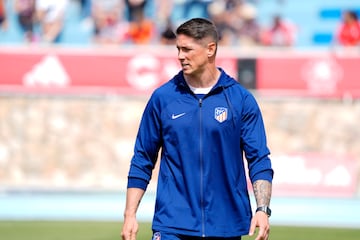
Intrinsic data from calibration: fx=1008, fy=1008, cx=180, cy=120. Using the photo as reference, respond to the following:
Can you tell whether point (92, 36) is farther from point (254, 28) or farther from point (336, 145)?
point (336, 145)

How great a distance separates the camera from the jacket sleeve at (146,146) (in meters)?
6.57

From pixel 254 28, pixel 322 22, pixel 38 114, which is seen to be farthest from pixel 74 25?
pixel 322 22

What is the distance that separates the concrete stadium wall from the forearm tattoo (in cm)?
1436

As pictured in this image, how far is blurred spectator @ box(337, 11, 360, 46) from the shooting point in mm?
21469

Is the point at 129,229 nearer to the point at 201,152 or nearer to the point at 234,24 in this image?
the point at 201,152

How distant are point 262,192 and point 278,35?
15.6 m

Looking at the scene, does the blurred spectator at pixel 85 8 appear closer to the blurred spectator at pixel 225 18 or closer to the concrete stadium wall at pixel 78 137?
the concrete stadium wall at pixel 78 137

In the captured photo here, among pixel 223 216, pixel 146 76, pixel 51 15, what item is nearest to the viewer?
pixel 223 216

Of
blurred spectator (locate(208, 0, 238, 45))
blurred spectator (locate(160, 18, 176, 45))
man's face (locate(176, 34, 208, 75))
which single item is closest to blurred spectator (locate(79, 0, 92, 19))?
blurred spectator (locate(160, 18, 176, 45))

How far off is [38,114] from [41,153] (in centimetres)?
83

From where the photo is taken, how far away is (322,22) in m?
22.8

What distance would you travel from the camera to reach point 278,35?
71.5 feet

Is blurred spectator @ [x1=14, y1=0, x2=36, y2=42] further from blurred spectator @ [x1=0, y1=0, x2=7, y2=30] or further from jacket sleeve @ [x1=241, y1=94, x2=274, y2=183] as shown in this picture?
jacket sleeve @ [x1=241, y1=94, x2=274, y2=183]

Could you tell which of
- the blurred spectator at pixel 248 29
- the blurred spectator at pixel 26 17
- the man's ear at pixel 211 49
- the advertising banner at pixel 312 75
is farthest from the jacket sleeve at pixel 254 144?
the blurred spectator at pixel 26 17
